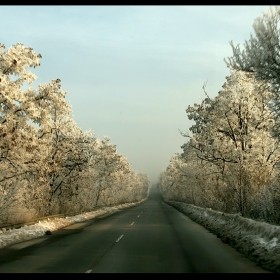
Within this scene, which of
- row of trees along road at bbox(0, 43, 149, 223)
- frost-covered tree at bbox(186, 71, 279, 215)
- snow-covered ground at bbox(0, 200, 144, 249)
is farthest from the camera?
frost-covered tree at bbox(186, 71, 279, 215)

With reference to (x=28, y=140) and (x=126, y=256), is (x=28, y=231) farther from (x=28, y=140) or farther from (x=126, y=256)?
(x=126, y=256)

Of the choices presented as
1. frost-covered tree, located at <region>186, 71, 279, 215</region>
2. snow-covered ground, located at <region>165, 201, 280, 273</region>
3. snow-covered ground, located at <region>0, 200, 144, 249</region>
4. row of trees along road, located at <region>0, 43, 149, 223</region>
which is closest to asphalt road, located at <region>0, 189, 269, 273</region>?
snow-covered ground, located at <region>165, 201, 280, 273</region>

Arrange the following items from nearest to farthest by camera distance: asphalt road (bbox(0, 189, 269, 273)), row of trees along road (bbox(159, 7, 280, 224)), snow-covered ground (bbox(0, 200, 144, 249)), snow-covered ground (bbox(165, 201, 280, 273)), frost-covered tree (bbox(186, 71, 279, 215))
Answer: asphalt road (bbox(0, 189, 269, 273))
snow-covered ground (bbox(165, 201, 280, 273))
snow-covered ground (bbox(0, 200, 144, 249))
row of trees along road (bbox(159, 7, 280, 224))
frost-covered tree (bbox(186, 71, 279, 215))

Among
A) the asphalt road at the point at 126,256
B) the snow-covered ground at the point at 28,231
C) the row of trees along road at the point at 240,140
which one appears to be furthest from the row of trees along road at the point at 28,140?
the row of trees along road at the point at 240,140

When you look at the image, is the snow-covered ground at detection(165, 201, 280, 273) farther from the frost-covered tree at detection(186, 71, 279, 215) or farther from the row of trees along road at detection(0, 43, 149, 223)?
the row of trees along road at detection(0, 43, 149, 223)

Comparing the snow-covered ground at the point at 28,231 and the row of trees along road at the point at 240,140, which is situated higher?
the row of trees along road at the point at 240,140

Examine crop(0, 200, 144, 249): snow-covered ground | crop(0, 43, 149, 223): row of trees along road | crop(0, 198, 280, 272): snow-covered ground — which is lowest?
crop(0, 200, 144, 249): snow-covered ground

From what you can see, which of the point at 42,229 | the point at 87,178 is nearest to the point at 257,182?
the point at 42,229

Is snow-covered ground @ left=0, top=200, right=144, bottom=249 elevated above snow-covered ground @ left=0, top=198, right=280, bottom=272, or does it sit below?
below

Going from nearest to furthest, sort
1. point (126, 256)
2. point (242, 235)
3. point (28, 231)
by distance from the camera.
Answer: point (126, 256) → point (242, 235) → point (28, 231)

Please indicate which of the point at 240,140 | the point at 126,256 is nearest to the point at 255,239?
the point at 126,256

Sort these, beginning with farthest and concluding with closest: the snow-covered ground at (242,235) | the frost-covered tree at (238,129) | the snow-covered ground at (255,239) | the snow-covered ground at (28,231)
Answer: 1. the frost-covered tree at (238,129)
2. the snow-covered ground at (28,231)
3. the snow-covered ground at (242,235)
4. the snow-covered ground at (255,239)

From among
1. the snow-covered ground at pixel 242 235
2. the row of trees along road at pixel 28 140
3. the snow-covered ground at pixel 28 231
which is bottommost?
the snow-covered ground at pixel 28 231

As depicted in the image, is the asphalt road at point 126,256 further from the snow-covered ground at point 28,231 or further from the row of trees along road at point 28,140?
the row of trees along road at point 28,140
